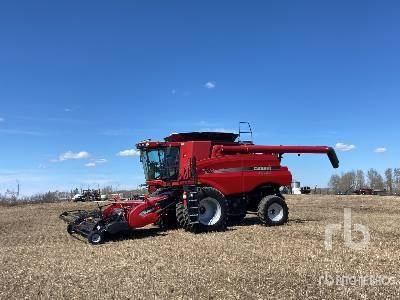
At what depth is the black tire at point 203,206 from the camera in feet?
50.9

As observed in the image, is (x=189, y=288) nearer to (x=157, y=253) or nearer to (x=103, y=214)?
(x=157, y=253)

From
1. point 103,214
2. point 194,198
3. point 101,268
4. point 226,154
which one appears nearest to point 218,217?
point 194,198

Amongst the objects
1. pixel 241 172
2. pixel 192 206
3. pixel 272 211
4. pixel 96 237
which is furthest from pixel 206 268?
pixel 272 211

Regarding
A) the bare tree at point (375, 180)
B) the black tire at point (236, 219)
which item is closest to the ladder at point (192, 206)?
the black tire at point (236, 219)

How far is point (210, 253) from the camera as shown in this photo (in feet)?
36.3

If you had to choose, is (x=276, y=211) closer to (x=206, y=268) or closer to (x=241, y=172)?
(x=241, y=172)

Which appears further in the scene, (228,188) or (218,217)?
(228,188)

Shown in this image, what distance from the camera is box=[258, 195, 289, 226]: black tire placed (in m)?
17.5

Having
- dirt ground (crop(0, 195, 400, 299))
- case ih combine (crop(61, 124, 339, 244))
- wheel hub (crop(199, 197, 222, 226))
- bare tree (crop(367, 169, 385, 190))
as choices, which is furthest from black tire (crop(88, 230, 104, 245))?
bare tree (crop(367, 169, 385, 190))

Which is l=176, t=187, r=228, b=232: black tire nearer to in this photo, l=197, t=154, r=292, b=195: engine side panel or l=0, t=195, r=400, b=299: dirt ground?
l=197, t=154, r=292, b=195: engine side panel

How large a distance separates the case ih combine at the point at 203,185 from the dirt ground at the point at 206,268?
112cm

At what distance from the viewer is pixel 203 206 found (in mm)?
16422

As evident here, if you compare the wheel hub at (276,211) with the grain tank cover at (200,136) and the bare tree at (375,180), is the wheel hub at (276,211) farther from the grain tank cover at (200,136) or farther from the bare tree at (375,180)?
the bare tree at (375,180)

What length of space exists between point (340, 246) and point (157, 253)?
429cm
